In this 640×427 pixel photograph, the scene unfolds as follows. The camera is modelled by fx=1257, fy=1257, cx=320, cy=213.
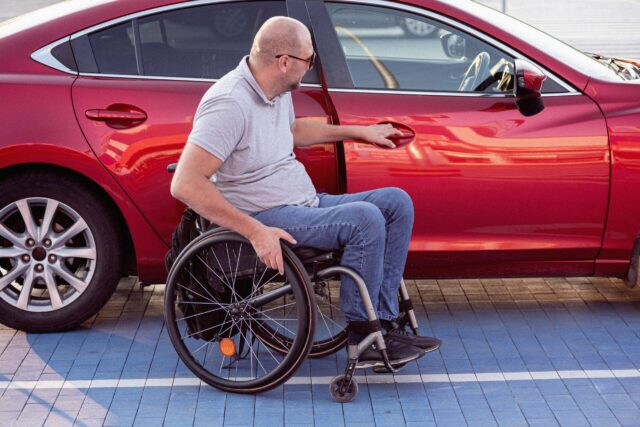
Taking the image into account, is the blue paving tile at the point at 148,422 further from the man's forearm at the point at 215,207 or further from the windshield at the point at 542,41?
the windshield at the point at 542,41

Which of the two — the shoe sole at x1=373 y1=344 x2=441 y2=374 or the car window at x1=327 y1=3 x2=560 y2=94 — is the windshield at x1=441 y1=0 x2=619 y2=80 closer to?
the car window at x1=327 y1=3 x2=560 y2=94

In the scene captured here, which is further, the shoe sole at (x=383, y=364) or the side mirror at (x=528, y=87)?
the side mirror at (x=528, y=87)

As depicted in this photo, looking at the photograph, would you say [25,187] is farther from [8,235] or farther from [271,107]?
[271,107]

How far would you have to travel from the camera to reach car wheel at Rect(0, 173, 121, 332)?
18.7 ft

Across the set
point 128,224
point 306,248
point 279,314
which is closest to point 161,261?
point 128,224

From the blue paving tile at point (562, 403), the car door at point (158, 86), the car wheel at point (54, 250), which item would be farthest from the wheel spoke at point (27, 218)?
the blue paving tile at point (562, 403)

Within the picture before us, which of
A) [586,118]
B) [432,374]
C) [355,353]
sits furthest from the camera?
[586,118]

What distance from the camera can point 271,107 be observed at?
5.06 metres

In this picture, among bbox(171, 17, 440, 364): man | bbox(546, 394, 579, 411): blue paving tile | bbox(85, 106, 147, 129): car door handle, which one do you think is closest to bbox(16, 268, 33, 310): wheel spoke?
bbox(85, 106, 147, 129): car door handle

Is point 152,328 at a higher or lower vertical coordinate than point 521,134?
lower

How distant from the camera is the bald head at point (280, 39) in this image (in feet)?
16.1

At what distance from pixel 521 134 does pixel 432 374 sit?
Answer: 117cm

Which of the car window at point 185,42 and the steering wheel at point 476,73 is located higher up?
the car window at point 185,42

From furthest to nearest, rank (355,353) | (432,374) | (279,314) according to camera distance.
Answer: (279,314)
(432,374)
(355,353)
